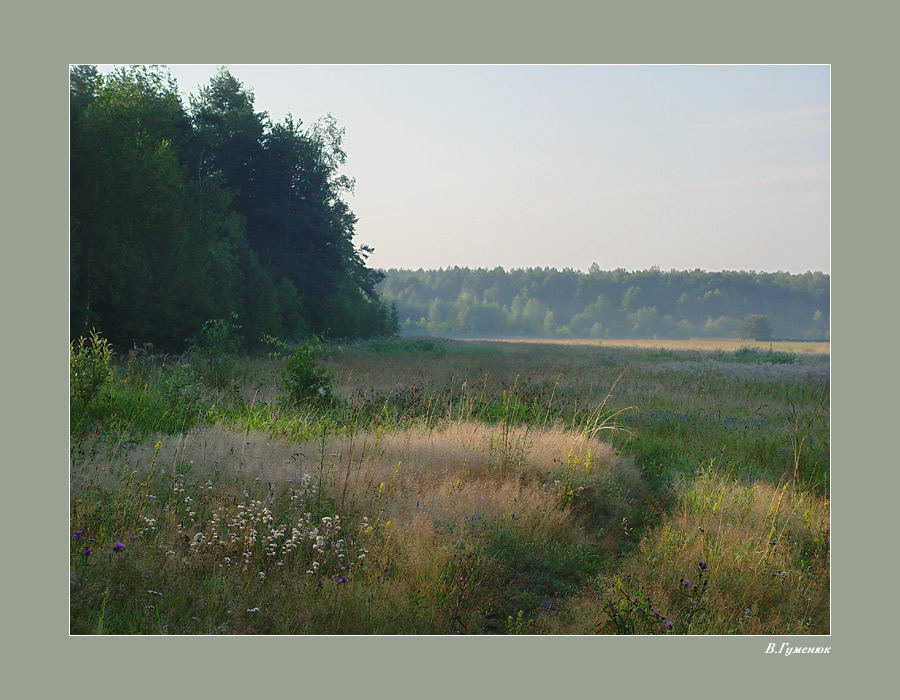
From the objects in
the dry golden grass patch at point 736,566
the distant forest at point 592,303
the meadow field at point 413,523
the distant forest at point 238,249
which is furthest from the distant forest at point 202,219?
the distant forest at point 592,303

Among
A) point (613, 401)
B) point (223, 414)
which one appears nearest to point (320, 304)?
point (613, 401)

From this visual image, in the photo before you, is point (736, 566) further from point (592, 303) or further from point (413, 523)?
point (592, 303)

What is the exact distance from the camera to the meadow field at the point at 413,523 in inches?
157

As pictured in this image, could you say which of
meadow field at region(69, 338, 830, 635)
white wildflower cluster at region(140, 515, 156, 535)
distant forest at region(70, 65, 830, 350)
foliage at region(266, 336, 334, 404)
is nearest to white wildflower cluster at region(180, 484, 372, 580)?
meadow field at region(69, 338, 830, 635)

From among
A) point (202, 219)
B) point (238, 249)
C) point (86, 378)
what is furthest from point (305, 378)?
point (238, 249)

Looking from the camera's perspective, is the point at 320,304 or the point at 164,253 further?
the point at 320,304

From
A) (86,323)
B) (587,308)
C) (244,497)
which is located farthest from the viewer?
(587,308)

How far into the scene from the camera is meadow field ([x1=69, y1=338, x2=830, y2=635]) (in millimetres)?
3977

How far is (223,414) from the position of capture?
802cm

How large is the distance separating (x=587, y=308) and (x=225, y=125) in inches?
1514

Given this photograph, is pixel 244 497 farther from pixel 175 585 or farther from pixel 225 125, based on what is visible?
pixel 225 125

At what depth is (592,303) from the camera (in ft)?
185

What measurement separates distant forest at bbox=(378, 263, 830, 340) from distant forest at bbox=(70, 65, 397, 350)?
15787mm

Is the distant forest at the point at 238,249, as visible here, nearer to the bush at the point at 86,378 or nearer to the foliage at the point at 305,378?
the foliage at the point at 305,378
